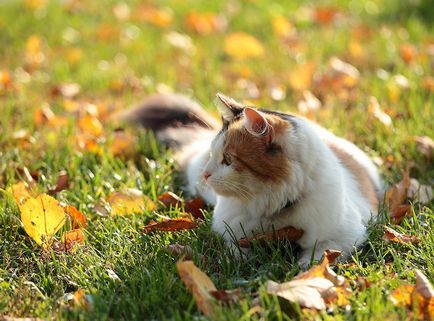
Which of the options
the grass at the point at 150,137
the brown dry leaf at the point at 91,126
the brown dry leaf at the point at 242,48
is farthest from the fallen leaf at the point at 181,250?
the brown dry leaf at the point at 242,48

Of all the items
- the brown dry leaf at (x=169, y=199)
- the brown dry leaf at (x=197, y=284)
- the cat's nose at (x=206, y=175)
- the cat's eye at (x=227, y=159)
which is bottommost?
the brown dry leaf at (x=169, y=199)

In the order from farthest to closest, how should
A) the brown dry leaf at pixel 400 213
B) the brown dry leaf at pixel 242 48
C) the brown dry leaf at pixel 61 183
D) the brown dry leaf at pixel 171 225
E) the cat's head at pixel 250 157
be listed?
the brown dry leaf at pixel 242 48, the brown dry leaf at pixel 61 183, the brown dry leaf at pixel 400 213, the brown dry leaf at pixel 171 225, the cat's head at pixel 250 157

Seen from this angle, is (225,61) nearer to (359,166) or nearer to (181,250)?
(359,166)

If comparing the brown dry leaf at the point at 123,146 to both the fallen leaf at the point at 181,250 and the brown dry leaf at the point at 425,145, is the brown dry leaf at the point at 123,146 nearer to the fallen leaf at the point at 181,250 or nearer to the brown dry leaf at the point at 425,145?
the fallen leaf at the point at 181,250

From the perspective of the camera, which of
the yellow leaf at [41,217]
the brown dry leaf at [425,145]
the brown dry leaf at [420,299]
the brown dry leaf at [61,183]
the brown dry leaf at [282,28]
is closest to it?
the brown dry leaf at [420,299]

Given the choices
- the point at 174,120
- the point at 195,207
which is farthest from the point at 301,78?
the point at 195,207

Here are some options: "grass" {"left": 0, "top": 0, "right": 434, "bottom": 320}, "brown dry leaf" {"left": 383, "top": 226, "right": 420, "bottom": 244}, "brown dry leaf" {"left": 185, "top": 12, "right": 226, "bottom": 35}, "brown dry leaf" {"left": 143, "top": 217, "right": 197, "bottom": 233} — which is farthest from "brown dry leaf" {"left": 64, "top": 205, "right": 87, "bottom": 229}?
"brown dry leaf" {"left": 185, "top": 12, "right": 226, "bottom": 35}

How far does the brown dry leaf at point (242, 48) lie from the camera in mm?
5750

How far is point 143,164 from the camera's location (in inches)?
151

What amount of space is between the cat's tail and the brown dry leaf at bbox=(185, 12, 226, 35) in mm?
2408

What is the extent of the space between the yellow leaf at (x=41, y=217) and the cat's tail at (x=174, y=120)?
1252 mm

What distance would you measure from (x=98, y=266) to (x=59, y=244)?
0.28 meters

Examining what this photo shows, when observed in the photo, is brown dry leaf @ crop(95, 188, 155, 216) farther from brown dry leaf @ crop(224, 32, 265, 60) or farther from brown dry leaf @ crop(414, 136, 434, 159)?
brown dry leaf @ crop(224, 32, 265, 60)

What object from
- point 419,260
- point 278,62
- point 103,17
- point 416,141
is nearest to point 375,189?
point 416,141
